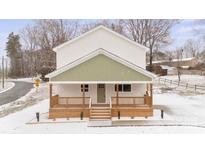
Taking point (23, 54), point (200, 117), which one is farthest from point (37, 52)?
point (200, 117)

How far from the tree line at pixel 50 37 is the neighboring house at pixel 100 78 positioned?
376 mm

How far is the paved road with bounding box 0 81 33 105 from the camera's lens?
813 cm

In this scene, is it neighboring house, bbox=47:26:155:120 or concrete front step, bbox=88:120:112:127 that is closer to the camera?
concrete front step, bbox=88:120:112:127

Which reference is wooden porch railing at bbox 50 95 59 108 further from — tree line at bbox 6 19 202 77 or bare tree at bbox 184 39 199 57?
bare tree at bbox 184 39 199 57

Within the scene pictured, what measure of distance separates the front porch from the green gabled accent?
42cm

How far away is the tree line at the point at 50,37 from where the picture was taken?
25.7 feet

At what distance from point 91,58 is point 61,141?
9.41 ft

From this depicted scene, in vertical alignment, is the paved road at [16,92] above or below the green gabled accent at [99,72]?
below

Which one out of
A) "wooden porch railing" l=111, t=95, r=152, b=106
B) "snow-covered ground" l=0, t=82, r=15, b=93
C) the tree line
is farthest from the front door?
"snow-covered ground" l=0, t=82, r=15, b=93

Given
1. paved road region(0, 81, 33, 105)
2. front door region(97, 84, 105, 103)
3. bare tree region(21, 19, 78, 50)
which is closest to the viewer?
bare tree region(21, 19, 78, 50)

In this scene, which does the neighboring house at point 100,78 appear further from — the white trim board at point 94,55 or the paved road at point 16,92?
the paved road at point 16,92

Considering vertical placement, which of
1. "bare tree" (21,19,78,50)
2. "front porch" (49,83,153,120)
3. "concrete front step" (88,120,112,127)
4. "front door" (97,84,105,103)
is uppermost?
"bare tree" (21,19,78,50)

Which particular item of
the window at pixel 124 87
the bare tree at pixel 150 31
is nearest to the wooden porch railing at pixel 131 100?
the window at pixel 124 87

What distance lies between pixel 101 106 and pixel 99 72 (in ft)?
4.25
